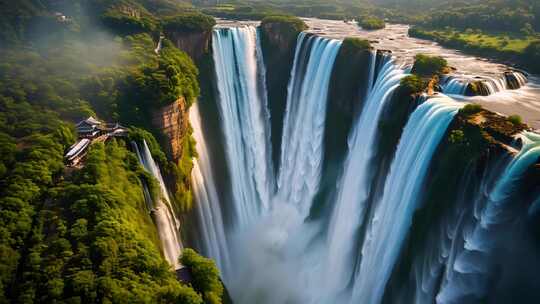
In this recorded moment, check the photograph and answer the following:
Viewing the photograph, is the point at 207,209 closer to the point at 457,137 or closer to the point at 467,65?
the point at 457,137

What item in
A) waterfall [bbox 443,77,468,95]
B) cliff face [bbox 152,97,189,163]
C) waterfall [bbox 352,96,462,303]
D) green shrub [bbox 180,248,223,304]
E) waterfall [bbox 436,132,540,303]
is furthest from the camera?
cliff face [bbox 152,97,189,163]

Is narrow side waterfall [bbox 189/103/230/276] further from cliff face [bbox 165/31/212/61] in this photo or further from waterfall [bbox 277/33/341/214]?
cliff face [bbox 165/31/212/61]

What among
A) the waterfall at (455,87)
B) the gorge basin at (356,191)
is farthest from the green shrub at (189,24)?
the waterfall at (455,87)

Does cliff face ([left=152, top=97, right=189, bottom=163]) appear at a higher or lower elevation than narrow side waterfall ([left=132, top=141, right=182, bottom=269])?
higher

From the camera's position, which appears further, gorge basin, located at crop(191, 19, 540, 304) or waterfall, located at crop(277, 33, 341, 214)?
waterfall, located at crop(277, 33, 341, 214)

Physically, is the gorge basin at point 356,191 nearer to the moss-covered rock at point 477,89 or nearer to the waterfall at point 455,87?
the moss-covered rock at point 477,89

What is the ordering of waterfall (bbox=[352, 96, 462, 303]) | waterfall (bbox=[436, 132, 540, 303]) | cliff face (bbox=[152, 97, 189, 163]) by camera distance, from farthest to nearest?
cliff face (bbox=[152, 97, 189, 163])
waterfall (bbox=[352, 96, 462, 303])
waterfall (bbox=[436, 132, 540, 303])

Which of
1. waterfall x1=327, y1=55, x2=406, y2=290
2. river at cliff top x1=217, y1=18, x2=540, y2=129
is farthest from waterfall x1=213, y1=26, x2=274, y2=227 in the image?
waterfall x1=327, y1=55, x2=406, y2=290
